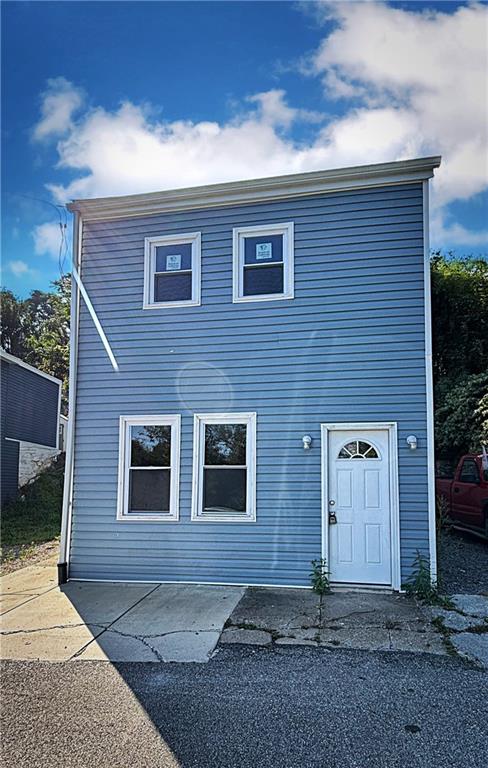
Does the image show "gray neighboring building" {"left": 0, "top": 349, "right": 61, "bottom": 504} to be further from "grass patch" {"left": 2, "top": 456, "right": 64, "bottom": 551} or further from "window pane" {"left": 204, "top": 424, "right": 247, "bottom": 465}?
"window pane" {"left": 204, "top": 424, "right": 247, "bottom": 465}

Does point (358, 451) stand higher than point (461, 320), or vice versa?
point (461, 320)

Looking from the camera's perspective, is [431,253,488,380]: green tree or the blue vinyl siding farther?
[431,253,488,380]: green tree

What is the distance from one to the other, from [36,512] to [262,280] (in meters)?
10.9

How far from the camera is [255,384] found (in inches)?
304

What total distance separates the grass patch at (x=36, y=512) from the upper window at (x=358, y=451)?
756 cm

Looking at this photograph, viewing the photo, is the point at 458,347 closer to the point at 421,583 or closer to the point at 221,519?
the point at 421,583

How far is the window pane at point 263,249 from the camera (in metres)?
7.95

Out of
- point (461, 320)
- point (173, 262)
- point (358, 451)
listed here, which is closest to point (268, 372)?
point (358, 451)

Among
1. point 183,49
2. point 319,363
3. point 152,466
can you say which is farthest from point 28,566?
point 183,49

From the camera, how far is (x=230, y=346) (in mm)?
7891

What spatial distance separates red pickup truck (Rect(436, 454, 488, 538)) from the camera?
33.3 ft

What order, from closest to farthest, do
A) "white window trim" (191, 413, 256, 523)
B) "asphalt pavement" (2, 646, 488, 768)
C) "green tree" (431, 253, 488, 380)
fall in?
"asphalt pavement" (2, 646, 488, 768) → "white window trim" (191, 413, 256, 523) → "green tree" (431, 253, 488, 380)

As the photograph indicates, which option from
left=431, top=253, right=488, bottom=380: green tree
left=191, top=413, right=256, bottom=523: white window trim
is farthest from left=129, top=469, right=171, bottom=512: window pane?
left=431, top=253, right=488, bottom=380: green tree

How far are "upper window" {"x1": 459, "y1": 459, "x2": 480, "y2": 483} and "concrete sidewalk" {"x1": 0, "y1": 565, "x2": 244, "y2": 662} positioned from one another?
597cm
